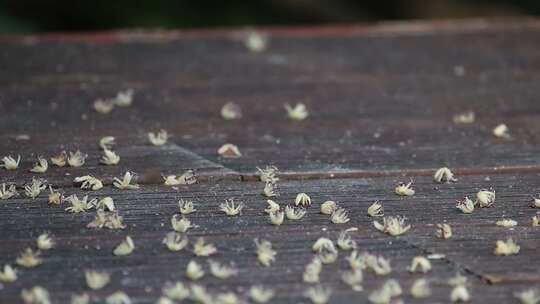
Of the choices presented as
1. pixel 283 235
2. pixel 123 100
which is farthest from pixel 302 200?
pixel 123 100

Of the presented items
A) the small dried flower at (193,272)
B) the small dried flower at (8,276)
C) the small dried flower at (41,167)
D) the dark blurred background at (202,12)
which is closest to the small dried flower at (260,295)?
the small dried flower at (193,272)

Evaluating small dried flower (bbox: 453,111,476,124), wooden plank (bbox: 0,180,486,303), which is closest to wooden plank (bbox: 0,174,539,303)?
wooden plank (bbox: 0,180,486,303)

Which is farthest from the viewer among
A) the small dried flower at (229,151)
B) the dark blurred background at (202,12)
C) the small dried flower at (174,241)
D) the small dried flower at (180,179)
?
the dark blurred background at (202,12)

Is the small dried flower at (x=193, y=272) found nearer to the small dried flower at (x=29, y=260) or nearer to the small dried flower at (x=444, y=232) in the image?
the small dried flower at (x=29, y=260)

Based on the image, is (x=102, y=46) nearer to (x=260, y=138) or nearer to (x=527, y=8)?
(x=260, y=138)

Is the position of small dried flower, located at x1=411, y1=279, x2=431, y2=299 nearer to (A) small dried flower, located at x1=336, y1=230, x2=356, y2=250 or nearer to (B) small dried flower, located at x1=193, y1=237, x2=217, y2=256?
(A) small dried flower, located at x1=336, y1=230, x2=356, y2=250

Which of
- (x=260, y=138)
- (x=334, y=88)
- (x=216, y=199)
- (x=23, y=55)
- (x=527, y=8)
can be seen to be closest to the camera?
(x=216, y=199)

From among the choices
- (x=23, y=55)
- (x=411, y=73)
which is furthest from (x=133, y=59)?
(x=411, y=73)
